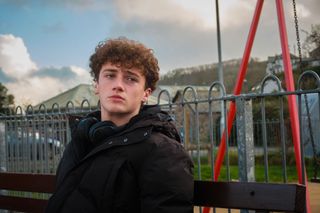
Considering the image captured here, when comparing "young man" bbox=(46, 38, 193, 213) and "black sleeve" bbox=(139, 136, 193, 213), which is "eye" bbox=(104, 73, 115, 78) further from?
"black sleeve" bbox=(139, 136, 193, 213)

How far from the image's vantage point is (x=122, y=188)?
77.7 inches

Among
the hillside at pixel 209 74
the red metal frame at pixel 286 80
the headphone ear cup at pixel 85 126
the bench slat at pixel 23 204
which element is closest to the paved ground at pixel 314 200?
the red metal frame at pixel 286 80

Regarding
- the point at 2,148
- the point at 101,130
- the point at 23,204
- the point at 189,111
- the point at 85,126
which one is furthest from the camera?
the point at 2,148

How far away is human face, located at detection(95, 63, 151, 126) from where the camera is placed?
217 centimetres

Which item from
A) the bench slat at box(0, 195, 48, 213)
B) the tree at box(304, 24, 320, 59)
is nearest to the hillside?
the tree at box(304, 24, 320, 59)

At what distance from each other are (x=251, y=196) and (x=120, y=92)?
0.76 m

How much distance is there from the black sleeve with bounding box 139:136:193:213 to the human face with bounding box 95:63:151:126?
0.94 ft

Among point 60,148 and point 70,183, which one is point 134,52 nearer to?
point 70,183

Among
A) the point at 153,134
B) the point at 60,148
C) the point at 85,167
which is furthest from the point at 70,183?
the point at 60,148

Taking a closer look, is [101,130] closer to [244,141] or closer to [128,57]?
[128,57]

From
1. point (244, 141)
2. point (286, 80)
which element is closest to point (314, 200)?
point (286, 80)

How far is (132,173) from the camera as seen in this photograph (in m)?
1.99

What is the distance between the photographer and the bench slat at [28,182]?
321 centimetres

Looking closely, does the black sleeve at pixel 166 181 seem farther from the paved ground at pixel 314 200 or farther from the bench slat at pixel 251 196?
the paved ground at pixel 314 200
